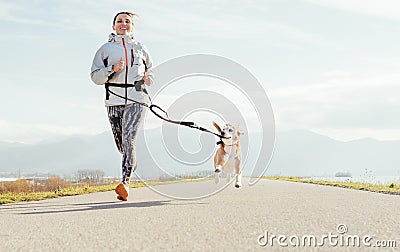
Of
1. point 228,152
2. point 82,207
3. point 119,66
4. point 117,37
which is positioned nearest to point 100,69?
point 119,66

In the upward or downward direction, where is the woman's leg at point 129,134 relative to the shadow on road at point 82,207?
upward

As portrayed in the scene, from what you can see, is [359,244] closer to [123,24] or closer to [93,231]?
[93,231]

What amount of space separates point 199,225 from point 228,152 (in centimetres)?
402

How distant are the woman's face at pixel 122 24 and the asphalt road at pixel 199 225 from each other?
257 cm

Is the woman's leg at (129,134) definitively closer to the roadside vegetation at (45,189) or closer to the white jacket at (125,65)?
the white jacket at (125,65)

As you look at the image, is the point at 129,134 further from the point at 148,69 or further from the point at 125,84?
the point at 148,69

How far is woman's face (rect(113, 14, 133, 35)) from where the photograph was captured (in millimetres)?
8484

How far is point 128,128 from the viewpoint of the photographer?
328 inches

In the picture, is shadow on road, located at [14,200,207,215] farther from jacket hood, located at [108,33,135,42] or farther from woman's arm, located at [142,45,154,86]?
jacket hood, located at [108,33,135,42]

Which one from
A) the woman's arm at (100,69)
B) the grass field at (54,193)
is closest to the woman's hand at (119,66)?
the woman's arm at (100,69)

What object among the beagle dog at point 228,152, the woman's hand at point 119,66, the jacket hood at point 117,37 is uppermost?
the jacket hood at point 117,37

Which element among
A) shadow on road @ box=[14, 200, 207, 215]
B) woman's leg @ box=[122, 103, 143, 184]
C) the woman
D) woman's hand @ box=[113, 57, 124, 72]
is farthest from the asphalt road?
woman's hand @ box=[113, 57, 124, 72]

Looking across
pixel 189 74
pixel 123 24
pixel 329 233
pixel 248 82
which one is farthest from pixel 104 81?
pixel 329 233

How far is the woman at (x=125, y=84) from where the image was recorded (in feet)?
27.1
